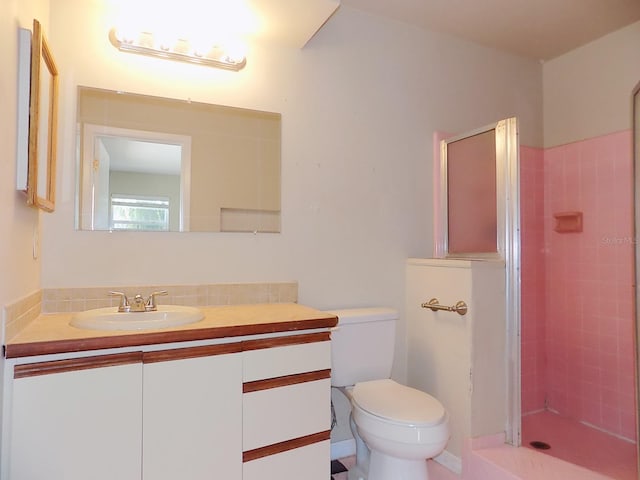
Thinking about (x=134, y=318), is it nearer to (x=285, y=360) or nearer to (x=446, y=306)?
(x=285, y=360)

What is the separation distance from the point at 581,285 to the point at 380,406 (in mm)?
1738

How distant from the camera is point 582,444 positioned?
2.33 meters

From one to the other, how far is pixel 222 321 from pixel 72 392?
50 cm

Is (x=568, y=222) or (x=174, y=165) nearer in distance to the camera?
(x=174, y=165)

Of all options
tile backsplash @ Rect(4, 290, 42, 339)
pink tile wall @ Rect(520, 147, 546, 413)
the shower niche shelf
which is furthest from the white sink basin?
the shower niche shelf

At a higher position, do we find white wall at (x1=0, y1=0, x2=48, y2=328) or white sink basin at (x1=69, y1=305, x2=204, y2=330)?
white wall at (x1=0, y1=0, x2=48, y2=328)

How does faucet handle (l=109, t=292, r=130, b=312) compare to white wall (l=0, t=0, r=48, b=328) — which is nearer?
white wall (l=0, t=0, r=48, b=328)

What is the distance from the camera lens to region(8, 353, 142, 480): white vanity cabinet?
1.14 m

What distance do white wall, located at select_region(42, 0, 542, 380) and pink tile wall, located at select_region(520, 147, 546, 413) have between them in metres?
0.52

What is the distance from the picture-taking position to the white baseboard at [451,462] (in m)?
2.04

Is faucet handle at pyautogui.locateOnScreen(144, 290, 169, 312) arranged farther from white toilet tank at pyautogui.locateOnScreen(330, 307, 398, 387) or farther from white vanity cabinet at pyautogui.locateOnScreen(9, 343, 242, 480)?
white toilet tank at pyautogui.locateOnScreen(330, 307, 398, 387)

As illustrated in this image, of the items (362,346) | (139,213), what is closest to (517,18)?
(362,346)

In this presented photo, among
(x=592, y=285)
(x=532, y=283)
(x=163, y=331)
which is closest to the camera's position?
(x=163, y=331)

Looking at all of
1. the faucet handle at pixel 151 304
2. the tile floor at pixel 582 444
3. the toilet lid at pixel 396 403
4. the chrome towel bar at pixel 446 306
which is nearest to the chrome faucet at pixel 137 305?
the faucet handle at pixel 151 304
